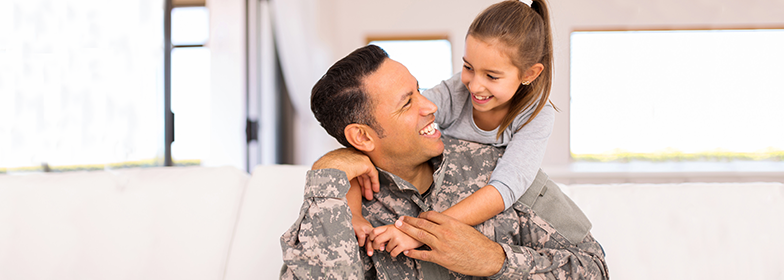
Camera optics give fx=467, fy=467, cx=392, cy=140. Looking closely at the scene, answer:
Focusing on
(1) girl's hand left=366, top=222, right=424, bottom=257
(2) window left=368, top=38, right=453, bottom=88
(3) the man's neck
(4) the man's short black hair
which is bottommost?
(1) girl's hand left=366, top=222, right=424, bottom=257

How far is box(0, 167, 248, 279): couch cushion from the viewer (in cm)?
145

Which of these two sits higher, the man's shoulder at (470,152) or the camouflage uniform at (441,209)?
the man's shoulder at (470,152)

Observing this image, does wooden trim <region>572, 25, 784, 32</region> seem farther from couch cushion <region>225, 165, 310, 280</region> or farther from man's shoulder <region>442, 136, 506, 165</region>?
couch cushion <region>225, 165, 310, 280</region>

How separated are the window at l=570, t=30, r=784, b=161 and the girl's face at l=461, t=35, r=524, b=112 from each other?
3.78 meters

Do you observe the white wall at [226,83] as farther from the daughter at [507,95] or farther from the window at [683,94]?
the window at [683,94]

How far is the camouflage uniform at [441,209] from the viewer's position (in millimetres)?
989

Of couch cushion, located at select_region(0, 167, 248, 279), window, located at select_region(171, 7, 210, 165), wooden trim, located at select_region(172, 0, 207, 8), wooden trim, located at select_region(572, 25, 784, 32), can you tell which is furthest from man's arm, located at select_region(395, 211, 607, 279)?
wooden trim, located at select_region(572, 25, 784, 32)

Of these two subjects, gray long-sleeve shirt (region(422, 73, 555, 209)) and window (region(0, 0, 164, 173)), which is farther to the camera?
window (region(0, 0, 164, 173))

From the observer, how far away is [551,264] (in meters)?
1.06

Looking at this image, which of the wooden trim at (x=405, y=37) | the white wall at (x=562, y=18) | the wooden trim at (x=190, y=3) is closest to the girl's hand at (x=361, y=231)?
the white wall at (x=562, y=18)

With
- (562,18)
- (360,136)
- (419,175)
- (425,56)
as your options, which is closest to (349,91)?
(360,136)

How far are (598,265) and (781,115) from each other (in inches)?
194

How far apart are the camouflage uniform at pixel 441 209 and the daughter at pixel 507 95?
70mm

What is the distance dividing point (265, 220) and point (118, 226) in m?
0.48
